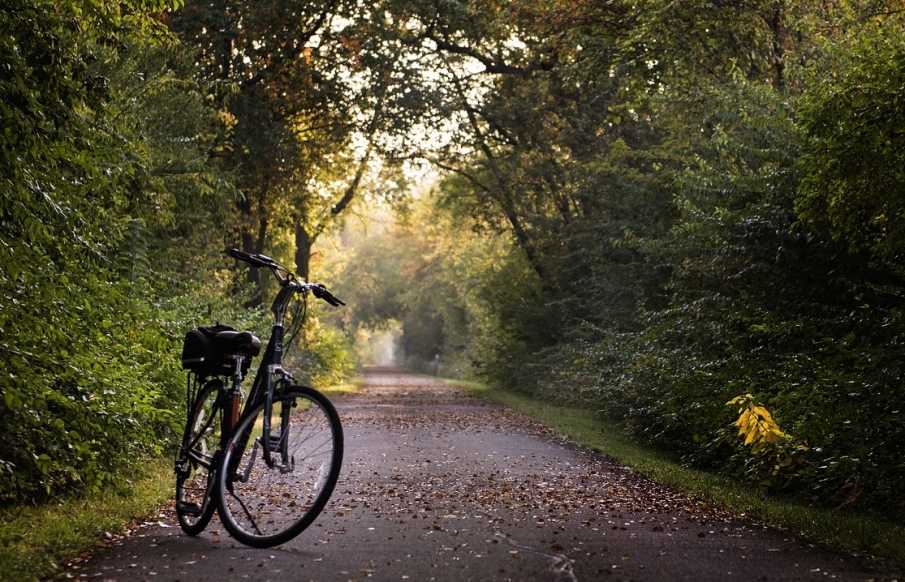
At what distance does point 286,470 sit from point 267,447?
0.63 ft

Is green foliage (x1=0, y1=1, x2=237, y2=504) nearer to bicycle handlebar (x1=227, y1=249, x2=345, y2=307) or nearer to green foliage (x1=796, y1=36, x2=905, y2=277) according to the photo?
bicycle handlebar (x1=227, y1=249, x2=345, y2=307)

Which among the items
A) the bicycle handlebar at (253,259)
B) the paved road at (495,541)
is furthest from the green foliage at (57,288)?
the bicycle handlebar at (253,259)

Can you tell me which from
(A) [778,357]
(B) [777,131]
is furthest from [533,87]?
(A) [778,357]

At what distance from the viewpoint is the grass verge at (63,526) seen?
536 centimetres

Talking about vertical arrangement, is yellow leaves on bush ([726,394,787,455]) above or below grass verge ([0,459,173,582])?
above

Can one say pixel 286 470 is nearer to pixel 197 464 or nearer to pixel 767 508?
pixel 197 464

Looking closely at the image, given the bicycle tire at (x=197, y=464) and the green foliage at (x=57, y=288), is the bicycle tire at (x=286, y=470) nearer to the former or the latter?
the bicycle tire at (x=197, y=464)

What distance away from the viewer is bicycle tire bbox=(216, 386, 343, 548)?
234 inches

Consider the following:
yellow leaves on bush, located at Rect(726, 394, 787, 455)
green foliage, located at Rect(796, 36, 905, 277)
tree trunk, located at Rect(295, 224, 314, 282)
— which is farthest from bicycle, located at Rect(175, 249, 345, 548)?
tree trunk, located at Rect(295, 224, 314, 282)

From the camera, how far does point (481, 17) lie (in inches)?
968

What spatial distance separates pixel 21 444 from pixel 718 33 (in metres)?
14.7

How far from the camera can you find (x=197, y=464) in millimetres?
6871

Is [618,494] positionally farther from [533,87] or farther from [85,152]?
[533,87]

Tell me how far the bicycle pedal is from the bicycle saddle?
3.50 feet
